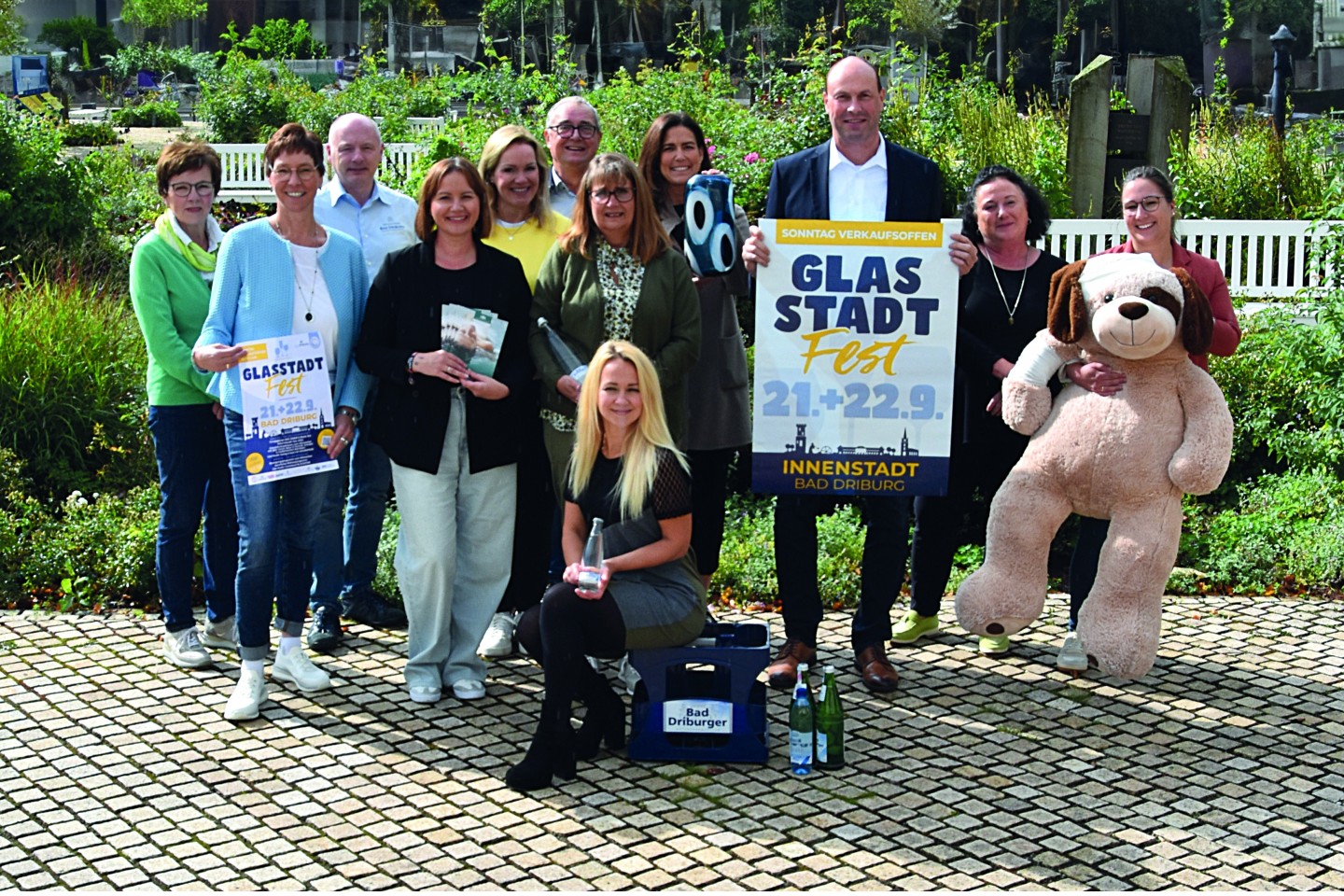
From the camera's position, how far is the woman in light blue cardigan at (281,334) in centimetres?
607

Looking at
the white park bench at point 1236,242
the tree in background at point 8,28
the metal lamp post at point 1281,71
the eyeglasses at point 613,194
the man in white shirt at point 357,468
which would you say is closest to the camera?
the eyeglasses at point 613,194

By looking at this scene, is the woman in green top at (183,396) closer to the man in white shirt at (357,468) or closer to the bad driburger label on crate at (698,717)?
the man in white shirt at (357,468)

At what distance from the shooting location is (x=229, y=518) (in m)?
6.72

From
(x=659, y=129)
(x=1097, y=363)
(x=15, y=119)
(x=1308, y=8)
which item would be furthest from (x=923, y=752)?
(x=1308, y=8)

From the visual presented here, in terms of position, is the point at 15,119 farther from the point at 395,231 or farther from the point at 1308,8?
the point at 1308,8

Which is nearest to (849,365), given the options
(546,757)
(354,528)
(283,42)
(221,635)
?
(546,757)

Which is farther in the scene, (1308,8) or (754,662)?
(1308,8)

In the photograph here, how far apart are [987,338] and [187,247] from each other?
3.30m

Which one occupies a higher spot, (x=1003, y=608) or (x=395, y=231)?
(x=395, y=231)

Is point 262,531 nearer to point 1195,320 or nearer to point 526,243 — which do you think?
point 526,243

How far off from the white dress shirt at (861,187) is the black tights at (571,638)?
6.44ft

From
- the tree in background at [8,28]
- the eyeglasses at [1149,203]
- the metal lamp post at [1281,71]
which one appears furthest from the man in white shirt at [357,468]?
the tree in background at [8,28]

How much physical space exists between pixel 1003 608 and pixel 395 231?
306cm

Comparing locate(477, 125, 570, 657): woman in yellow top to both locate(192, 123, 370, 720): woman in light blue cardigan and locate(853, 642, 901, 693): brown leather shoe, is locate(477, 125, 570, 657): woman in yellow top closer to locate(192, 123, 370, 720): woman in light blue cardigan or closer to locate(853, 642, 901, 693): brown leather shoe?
locate(192, 123, 370, 720): woman in light blue cardigan
